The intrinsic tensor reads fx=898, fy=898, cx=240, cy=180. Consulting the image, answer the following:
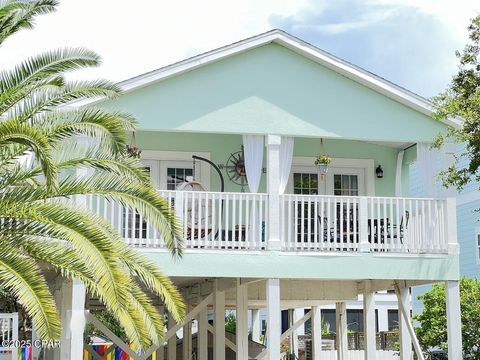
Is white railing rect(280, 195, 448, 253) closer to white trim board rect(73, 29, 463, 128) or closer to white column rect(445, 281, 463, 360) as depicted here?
white column rect(445, 281, 463, 360)

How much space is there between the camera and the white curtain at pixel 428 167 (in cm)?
1967

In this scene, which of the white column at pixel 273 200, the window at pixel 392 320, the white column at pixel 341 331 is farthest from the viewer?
the window at pixel 392 320

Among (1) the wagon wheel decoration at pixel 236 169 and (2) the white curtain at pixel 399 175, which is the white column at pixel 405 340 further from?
(1) the wagon wheel decoration at pixel 236 169

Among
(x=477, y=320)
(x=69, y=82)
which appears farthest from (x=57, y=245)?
(x=477, y=320)

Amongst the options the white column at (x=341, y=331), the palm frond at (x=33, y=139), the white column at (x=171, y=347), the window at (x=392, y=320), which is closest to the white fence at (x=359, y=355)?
the white column at (x=171, y=347)

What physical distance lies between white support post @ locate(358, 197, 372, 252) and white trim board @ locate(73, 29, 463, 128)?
101 inches

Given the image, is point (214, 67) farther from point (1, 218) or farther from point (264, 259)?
point (1, 218)

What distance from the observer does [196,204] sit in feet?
65.2

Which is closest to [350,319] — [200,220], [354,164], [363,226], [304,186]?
[354,164]

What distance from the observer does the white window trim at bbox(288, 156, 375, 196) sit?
71.5 ft

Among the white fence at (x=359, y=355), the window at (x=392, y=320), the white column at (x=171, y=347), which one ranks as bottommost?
the white fence at (x=359, y=355)

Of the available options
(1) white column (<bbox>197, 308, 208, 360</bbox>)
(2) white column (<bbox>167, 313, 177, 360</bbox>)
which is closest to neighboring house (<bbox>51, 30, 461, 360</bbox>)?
(1) white column (<bbox>197, 308, 208, 360</bbox>)

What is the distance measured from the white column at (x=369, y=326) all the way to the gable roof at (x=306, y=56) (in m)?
5.15

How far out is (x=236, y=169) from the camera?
2136 centimetres
